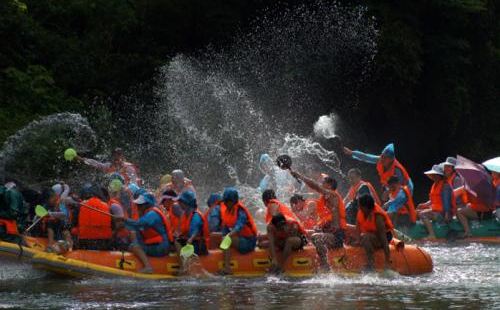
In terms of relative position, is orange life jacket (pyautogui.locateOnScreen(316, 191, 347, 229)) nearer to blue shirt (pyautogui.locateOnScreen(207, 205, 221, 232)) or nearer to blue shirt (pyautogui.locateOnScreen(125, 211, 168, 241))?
blue shirt (pyautogui.locateOnScreen(207, 205, 221, 232))

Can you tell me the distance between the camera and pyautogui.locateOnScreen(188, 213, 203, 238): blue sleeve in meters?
15.9

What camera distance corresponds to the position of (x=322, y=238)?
52.3ft

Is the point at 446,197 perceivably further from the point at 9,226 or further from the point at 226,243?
the point at 9,226

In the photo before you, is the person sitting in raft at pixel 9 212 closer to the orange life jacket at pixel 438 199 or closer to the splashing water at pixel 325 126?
the orange life jacket at pixel 438 199

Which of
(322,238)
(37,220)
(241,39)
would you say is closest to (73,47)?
(241,39)

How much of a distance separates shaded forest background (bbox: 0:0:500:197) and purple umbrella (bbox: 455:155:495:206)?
26.7ft

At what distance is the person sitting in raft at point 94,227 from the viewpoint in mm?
16094

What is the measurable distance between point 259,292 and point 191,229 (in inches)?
62.3

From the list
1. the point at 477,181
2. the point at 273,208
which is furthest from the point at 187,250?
the point at 477,181

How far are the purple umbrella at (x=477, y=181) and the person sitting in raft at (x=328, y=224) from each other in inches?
228

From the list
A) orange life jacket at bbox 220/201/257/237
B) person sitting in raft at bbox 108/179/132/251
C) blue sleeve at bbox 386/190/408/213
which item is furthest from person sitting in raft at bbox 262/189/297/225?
blue sleeve at bbox 386/190/408/213

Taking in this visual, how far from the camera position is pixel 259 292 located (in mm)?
14820

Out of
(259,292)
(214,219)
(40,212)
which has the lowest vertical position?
(259,292)

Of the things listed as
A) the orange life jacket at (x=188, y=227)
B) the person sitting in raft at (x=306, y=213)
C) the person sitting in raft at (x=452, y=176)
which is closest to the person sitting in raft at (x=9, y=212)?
the orange life jacket at (x=188, y=227)
